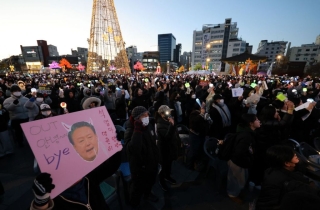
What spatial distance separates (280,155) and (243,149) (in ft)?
3.04

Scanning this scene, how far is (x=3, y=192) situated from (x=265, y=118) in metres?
5.85

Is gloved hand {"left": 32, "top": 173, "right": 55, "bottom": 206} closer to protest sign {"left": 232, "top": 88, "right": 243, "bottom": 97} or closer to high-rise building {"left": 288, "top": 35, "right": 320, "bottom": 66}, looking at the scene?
protest sign {"left": 232, "top": 88, "right": 243, "bottom": 97}

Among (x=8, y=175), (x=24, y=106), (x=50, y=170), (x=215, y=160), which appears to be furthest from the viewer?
(x=24, y=106)

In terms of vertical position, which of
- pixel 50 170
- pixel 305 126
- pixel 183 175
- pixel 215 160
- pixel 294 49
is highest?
pixel 294 49

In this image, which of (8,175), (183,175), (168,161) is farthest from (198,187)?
(8,175)

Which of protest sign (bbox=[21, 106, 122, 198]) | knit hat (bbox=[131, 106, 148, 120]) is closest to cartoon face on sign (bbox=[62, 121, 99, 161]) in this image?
protest sign (bbox=[21, 106, 122, 198])

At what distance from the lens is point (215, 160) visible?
11.2ft

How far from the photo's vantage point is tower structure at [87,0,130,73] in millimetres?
24547

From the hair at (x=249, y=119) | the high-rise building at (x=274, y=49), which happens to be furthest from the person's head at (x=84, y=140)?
the high-rise building at (x=274, y=49)

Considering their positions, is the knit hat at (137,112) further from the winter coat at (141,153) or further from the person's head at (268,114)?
the person's head at (268,114)

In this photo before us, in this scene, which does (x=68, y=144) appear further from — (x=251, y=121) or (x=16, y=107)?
(x=16, y=107)

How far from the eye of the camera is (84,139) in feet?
4.92

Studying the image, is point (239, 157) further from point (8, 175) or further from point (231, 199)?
point (8, 175)

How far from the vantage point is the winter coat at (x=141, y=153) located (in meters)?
2.30
